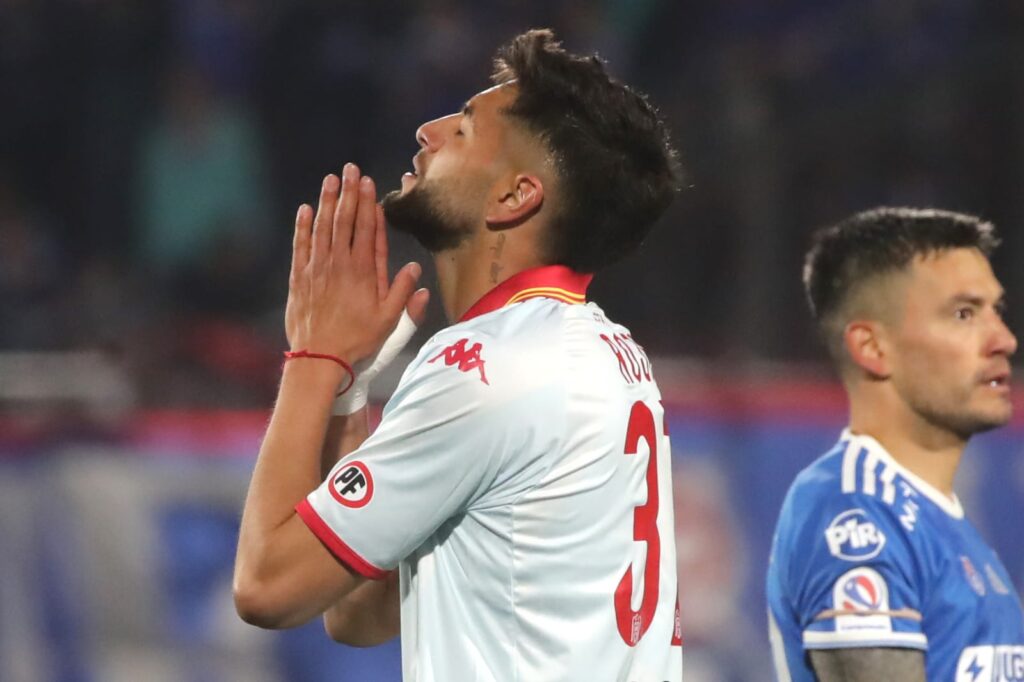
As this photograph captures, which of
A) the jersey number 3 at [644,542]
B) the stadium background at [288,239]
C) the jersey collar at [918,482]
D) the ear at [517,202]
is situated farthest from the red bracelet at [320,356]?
the stadium background at [288,239]

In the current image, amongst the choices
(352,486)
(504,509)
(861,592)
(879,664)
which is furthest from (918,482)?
(352,486)

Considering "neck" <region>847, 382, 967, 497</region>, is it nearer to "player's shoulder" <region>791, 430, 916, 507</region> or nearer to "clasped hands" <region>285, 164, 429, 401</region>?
"player's shoulder" <region>791, 430, 916, 507</region>

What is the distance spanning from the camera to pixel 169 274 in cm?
773

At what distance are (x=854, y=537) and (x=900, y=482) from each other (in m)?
0.25

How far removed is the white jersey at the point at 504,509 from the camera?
238 cm

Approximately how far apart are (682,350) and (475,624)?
4550mm

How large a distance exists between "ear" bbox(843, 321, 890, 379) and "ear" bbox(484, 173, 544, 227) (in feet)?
3.89

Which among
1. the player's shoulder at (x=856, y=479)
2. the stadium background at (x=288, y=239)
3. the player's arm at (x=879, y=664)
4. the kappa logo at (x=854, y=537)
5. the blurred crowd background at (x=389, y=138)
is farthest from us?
the blurred crowd background at (x=389, y=138)

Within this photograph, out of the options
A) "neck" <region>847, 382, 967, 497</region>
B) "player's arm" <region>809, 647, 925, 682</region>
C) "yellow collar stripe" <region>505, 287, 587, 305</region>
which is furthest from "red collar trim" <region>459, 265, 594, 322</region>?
"neck" <region>847, 382, 967, 497</region>

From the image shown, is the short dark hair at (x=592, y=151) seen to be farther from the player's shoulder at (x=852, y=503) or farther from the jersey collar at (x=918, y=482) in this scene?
the jersey collar at (x=918, y=482)

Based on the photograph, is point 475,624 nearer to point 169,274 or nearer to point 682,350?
point 682,350

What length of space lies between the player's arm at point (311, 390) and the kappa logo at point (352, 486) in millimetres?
76

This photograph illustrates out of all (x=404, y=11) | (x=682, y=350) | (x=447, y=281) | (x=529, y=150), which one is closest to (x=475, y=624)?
(x=447, y=281)

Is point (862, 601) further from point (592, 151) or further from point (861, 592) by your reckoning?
point (592, 151)
